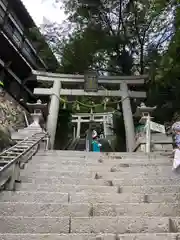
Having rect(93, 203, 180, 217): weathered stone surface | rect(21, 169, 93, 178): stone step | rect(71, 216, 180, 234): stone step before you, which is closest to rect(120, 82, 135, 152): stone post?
rect(21, 169, 93, 178): stone step

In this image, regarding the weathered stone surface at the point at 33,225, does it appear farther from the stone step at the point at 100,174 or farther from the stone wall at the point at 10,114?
the stone wall at the point at 10,114

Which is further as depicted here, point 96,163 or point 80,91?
point 80,91

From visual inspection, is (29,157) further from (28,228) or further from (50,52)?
(50,52)

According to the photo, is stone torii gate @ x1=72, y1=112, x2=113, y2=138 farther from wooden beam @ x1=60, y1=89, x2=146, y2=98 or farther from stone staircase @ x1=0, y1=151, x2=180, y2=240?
stone staircase @ x1=0, y1=151, x2=180, y2=240

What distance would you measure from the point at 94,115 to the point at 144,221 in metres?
15.4

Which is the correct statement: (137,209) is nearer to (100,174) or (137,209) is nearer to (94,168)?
(100,174)

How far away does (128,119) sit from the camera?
36.1 ft

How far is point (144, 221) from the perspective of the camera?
282 centimetres

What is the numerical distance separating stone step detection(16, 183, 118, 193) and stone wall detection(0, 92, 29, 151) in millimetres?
6164

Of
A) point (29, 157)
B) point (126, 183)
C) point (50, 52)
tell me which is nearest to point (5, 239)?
point (126, 183)

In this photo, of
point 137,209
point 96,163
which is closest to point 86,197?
point 137,209

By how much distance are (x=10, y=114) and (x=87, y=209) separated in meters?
9.55

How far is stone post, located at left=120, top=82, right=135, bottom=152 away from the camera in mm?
10330

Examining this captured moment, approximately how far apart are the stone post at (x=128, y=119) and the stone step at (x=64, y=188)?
20.1 feet
